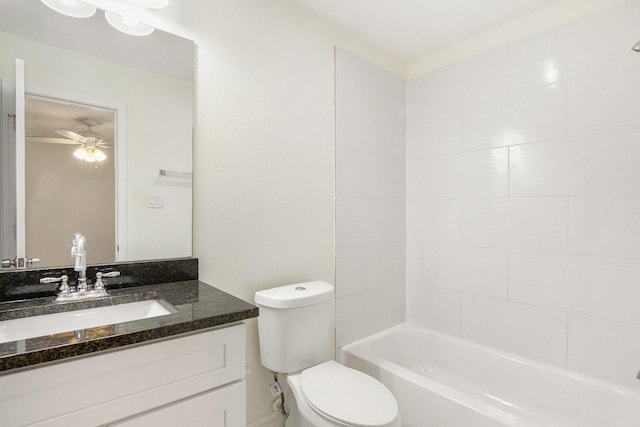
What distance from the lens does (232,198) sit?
1667 mm

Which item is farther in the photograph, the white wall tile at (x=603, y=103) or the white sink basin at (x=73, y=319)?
the white wall tile at (x=603, y=103)

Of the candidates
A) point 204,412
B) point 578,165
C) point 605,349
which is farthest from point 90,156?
point 605,349

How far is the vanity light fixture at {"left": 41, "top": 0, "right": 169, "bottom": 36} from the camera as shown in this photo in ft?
4.24

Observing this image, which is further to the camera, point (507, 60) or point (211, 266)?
point (507, 60)

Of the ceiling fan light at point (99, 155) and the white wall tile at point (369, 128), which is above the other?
the white wall tile at point (369, 128)

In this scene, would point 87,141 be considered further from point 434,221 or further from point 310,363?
point 434,221

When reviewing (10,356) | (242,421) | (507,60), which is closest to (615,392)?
(242,421)

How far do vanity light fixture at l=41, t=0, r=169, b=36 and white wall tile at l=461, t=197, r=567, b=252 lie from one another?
206cm

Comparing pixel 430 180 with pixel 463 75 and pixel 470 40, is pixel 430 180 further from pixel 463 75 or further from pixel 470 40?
pixel 470 40

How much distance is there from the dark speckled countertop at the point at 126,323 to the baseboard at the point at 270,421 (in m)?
0.86

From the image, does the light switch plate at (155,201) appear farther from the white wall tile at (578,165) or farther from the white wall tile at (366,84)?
the white wall tile at (578,165)

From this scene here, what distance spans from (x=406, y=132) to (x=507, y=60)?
2.60 feet

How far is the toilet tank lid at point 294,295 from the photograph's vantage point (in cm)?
158

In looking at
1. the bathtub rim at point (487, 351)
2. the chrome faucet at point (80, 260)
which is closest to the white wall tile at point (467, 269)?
the bathtub rim at point (487, 351)
